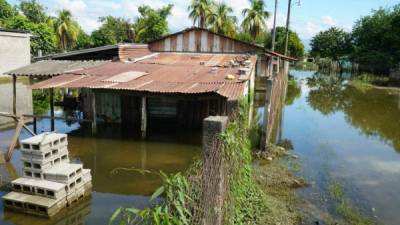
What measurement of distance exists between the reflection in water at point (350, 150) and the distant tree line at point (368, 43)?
69.2ft

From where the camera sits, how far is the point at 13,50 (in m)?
29.6

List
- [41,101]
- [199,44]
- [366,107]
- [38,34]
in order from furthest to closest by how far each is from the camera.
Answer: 1. [38,34]
2. [366,107]
3. [41,101]
4. [199,44]

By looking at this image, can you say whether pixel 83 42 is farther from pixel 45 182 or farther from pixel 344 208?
pixel 344 208

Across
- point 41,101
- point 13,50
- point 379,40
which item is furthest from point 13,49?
point 379,40

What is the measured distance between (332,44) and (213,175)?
204 feet

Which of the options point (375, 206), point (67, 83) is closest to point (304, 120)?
point (375, 206)

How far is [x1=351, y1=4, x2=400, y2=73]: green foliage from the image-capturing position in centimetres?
4128

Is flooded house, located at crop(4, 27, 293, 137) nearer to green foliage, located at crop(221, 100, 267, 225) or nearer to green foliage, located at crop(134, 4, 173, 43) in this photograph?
green foliage, located at crop(221, 100, 267, 225)

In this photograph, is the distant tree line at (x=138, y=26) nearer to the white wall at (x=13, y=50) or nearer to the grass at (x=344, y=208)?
the white wall at (x=13, y=50)

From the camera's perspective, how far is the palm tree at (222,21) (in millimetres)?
41281

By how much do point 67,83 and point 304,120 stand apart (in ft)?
36.8

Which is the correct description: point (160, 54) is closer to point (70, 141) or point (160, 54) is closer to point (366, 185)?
point (70, 141)

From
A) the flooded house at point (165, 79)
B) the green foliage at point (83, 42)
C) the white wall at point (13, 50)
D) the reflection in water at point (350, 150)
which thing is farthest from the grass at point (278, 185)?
the green foliage at point (83, 42)

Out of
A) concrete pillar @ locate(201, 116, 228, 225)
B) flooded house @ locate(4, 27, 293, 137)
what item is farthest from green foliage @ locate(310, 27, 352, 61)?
concrete pillar @ locate(201, 116, 228, 225)
